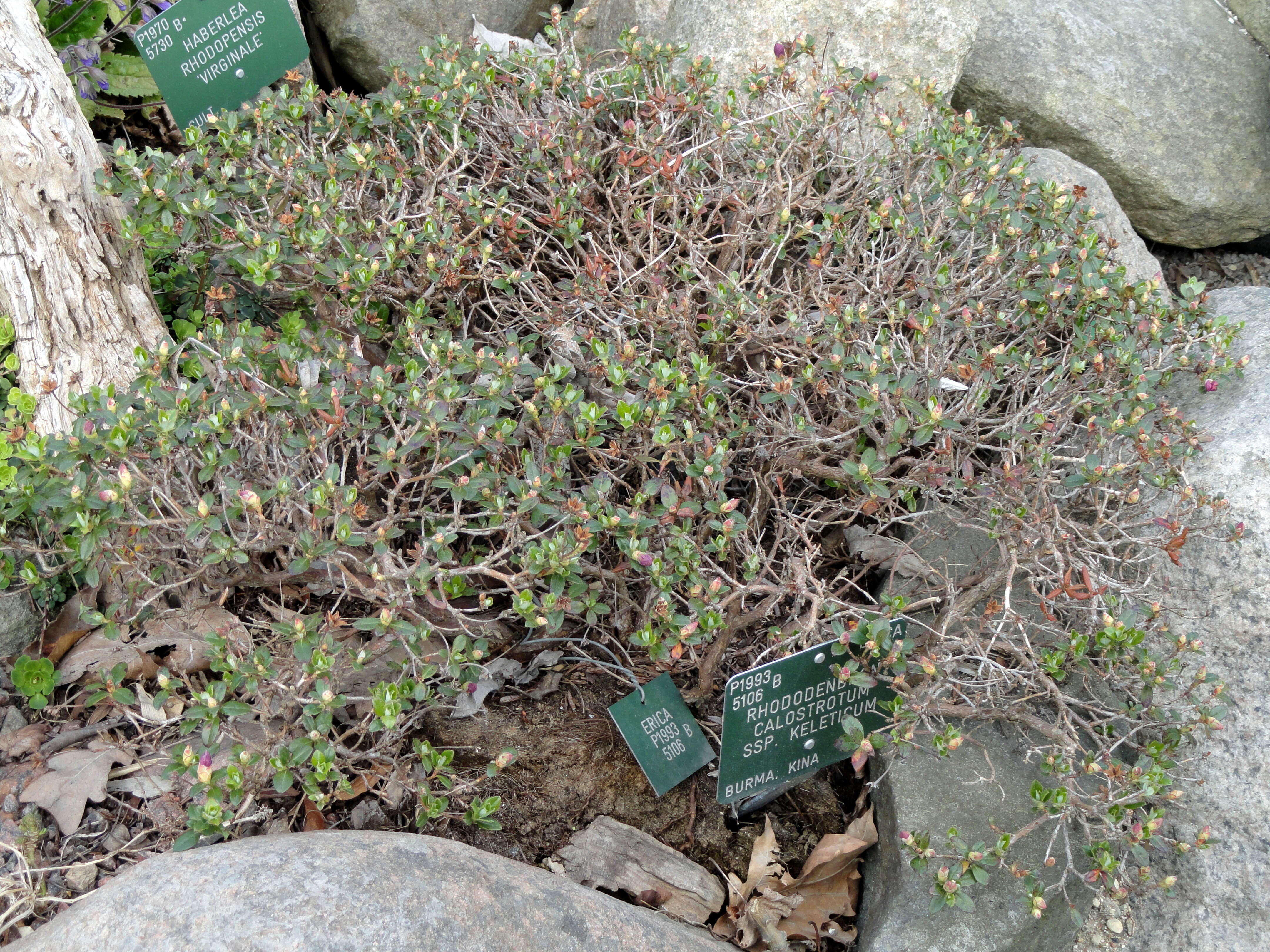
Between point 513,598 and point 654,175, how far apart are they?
1390 millimetres

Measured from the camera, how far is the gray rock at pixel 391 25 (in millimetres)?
4109

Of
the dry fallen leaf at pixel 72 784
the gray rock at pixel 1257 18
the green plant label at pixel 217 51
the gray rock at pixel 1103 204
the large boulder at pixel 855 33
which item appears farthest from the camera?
the gray rock at pixel 1257 18

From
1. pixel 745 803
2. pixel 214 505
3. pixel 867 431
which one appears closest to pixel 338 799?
pixel 214 505

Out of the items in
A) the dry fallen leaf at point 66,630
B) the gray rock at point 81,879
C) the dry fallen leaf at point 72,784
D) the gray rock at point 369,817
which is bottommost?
the gray rock at point 369,817

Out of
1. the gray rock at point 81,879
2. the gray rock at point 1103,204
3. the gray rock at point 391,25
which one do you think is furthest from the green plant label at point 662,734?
the gray rock at point 391,25

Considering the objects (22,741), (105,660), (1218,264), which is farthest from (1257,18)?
(22,741)

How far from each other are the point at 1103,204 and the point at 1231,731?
1960mm

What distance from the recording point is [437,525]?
7.63 feet

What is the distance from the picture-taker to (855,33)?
3436 millimetres

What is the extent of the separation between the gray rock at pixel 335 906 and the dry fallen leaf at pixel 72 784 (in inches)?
19.9

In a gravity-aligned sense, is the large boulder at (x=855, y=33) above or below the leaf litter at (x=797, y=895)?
above

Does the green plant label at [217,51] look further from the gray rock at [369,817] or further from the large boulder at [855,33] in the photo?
the gray rock at [369,817]

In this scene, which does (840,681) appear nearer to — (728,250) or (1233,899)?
(1233,899)

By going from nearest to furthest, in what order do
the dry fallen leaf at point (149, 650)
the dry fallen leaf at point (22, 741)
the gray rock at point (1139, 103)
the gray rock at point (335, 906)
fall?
1. the gray rock at point (335, 906)
2. the dry fallen leaf at point (22, 741)
3. the dry fallen leaf at point (149, 650)
4. the gray rock at point (1139, 103)
